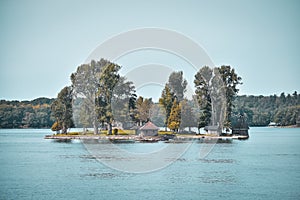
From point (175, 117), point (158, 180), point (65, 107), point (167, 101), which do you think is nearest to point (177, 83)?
point (167, 101)

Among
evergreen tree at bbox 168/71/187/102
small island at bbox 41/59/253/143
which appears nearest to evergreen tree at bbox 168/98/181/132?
small island at bbox 41/59/253/143

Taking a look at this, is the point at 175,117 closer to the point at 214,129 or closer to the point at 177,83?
the point at 214,129

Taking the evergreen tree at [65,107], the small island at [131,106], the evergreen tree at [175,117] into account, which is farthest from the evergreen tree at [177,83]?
the evergreen tree at [65,107]

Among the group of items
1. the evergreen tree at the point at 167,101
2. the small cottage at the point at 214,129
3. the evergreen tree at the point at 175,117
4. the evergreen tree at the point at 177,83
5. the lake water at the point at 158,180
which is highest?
the evergreen tree at the point at 177,83

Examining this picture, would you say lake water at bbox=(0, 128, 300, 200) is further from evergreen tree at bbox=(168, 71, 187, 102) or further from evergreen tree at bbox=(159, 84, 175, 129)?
evergreen tree at bbox=(168, 71, 187, 102)

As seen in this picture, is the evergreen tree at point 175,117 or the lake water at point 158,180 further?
the evergreen tree at point 175,117

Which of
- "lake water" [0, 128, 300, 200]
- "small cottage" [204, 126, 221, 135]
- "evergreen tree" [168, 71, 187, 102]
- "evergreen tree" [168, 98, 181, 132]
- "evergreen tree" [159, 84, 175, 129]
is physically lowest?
"lake water" [0, 128, 300, 200]

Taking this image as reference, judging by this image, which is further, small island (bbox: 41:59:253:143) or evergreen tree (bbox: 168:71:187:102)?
evergreen tree (bbox: 168:71:187:102)

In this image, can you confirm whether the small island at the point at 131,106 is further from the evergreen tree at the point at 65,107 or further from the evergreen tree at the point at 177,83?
the evergreen tree at the point at 177,83

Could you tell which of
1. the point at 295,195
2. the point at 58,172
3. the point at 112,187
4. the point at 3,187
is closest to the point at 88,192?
the point at 112,187

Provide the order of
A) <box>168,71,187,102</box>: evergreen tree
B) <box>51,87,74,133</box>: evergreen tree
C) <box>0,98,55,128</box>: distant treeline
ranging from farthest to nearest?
1. <box>0,98,55,128</box>: distant treeline
2. <box>168,71,187,102</box>: evergreen tree
3. <box>51,87,74,133</box>: evergreen tree

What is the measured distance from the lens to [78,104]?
103 meters

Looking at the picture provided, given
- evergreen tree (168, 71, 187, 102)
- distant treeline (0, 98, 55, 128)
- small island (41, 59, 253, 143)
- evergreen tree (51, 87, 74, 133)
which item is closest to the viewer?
small island (41, 59, 253, 143)

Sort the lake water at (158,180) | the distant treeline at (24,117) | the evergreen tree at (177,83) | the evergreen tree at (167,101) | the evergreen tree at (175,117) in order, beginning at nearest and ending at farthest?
the lake water at (158,180), the evergreen tree at (175,117), the evergreen tree at (167,101), the evergreen tree at (177,83), the distant treeline at (24,117)
